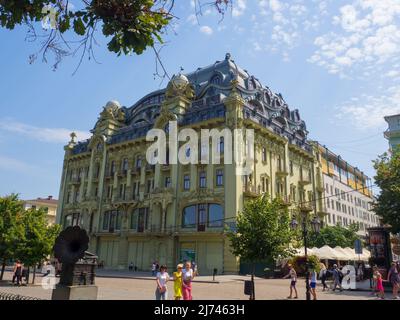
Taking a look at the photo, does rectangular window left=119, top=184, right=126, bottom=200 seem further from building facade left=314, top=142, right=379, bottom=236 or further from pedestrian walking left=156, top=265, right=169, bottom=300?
pedestrian walking left=156, top=265, right=169, bottom=300

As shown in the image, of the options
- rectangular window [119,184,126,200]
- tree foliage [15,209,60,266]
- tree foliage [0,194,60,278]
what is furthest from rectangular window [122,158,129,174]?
tree foliage [15,209,60,266]

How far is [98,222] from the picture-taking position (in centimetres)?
4556

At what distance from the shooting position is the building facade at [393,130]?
132 ft

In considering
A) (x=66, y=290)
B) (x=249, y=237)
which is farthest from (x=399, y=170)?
(x=66, y=290)

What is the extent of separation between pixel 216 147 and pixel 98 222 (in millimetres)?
19721

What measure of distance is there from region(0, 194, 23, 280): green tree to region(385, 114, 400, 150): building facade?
3813 centimetres

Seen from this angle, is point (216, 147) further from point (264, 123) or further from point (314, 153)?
point (314, 153)

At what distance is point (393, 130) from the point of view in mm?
40625

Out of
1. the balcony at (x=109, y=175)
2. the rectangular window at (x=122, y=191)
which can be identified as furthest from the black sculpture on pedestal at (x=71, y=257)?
the balcony at (x=109, y=175)

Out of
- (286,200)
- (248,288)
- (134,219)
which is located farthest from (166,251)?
(248,288)

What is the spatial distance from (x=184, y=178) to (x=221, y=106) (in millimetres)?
8720

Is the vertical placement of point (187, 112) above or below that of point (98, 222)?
above
